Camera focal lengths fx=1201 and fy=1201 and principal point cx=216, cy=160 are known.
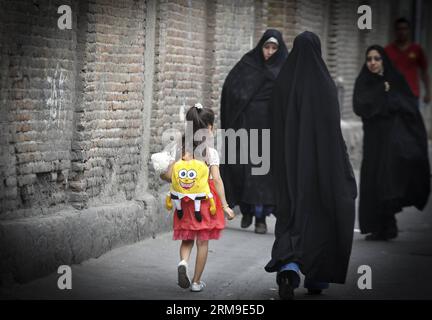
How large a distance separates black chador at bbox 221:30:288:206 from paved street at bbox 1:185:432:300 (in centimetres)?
41

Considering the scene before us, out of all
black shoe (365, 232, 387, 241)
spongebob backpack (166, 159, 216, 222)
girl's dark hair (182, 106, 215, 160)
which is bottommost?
black shoe (365, 232, 387, 241)

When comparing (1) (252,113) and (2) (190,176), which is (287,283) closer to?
(2) (190,176)

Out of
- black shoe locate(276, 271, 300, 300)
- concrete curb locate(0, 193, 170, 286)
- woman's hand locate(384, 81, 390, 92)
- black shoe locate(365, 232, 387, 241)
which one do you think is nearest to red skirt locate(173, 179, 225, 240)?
black shoe locate(276, 271, 300, 300)

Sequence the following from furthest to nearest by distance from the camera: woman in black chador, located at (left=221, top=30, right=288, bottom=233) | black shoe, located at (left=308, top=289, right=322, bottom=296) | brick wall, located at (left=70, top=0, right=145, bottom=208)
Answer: woman in black chador, located at (left=221, top=30, right=288, bottom=233), brick wall, located at (left=70, top=0, right=145, bottom=208), black shoe, located at (left=308, top=289, right=322, bottom=296)

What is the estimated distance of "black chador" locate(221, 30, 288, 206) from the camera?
37.4ft

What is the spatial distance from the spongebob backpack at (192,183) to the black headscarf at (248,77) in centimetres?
353

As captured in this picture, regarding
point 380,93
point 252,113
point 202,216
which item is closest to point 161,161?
point 202,216

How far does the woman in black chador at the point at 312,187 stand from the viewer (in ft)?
26.3

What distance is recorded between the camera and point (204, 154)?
A: 8125mm

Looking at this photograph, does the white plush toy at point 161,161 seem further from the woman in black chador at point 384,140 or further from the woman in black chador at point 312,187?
the woman in black chador at point 384,140

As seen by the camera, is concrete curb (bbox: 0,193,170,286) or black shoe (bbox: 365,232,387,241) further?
black shoe (bbox: 365,232,387,241)

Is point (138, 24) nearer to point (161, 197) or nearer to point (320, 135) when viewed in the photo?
point (161, 197)

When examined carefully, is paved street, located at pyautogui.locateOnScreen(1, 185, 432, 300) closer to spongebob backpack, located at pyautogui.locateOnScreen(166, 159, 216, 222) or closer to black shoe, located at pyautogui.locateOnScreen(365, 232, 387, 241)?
black shoe, located at pyautogui.locateOnScreen(365, 232, 387, 241)

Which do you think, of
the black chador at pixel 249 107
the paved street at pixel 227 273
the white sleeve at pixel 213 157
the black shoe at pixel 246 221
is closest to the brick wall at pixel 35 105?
the paved street at pixel 227 273
